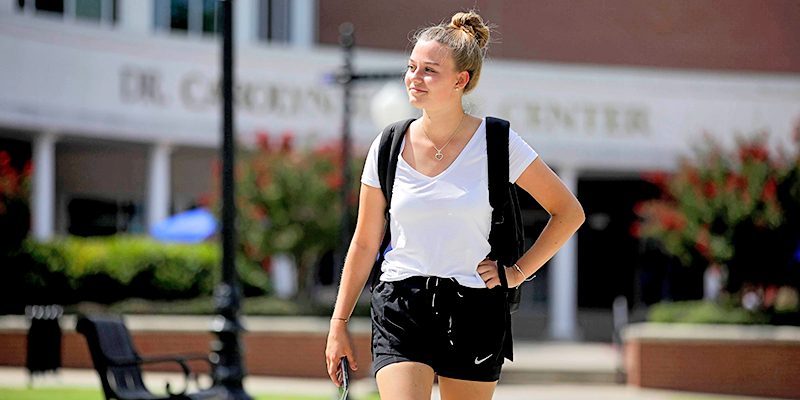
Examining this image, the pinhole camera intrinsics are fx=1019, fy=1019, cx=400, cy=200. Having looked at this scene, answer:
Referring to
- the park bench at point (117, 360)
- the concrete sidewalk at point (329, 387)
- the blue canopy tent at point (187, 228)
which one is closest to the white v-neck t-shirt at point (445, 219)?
the park bench at point (117, 360)

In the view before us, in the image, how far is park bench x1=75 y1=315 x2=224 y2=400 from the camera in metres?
8.16

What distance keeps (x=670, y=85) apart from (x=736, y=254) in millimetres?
8640

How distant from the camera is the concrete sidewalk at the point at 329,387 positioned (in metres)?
13.2

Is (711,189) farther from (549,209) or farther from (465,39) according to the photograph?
(465,39)

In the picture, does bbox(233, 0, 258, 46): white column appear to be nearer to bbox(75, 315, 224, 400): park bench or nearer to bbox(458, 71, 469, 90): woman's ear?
bbox(75, 315, 224, 400): park bench

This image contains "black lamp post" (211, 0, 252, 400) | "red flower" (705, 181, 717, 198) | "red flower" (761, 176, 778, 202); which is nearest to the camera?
"black lamp post" (211, 0, 252, 400)

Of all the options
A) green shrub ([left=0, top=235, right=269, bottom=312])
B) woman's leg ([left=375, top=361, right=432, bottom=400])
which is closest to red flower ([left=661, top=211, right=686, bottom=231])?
green shrub ([left=0, top=235, right=269, bottom=312])

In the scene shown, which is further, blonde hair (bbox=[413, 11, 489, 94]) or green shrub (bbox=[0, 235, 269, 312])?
green shrub (bbox=[0, 235, 269, 312])

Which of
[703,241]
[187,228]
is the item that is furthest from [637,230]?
[187,228]

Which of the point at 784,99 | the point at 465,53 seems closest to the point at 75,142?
the point at 784,99

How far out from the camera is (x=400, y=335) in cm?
345

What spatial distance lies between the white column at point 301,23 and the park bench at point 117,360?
1620 centimetres

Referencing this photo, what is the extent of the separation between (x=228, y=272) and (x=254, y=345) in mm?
5931

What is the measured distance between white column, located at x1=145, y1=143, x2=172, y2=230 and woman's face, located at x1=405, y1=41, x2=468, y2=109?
1784cm
